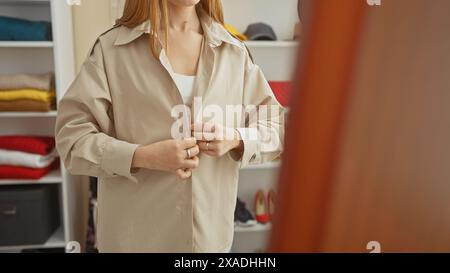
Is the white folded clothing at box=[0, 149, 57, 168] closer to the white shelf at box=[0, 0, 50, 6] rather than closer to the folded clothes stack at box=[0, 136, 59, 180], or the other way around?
the folded clothes stack at box=[0, 136, 59, 180]

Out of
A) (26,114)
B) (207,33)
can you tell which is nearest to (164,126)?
(207,33)

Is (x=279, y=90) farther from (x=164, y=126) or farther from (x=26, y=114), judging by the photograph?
(x=26, y=114)

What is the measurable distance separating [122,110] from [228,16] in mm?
209

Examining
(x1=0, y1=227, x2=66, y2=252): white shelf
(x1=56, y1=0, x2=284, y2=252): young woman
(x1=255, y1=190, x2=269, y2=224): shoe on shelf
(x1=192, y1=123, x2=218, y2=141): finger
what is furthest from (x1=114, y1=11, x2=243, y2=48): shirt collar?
(x1=0, y1=227, x2=66, y2=252): white shelf

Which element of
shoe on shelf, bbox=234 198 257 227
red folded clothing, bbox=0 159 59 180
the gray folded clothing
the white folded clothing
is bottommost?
shoe on shelf, bbox=234 198 257 227

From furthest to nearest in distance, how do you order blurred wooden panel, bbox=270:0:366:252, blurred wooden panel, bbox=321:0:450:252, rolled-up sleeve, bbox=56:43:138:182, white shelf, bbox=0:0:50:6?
white shelf, bbox=0:0:50:6 → rolled-up sleeve, bbox=56:43:138:182 → blurred wooden panel, bbox=321:0:450:252 → blurred wooden panel, bbox=270:0:366:252

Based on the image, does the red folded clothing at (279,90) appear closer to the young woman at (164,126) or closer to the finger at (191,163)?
the young woman at (164,126)

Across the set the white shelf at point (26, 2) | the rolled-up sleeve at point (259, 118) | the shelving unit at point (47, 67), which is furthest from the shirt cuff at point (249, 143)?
the white shelf at point (26, 2)

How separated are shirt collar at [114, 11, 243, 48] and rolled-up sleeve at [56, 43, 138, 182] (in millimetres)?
36

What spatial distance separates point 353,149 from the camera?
0.36 m

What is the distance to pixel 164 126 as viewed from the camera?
0.55 metres

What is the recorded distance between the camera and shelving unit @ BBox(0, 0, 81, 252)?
0.60m

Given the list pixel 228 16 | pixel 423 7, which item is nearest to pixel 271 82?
pixel 228 16

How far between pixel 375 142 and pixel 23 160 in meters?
0.54
